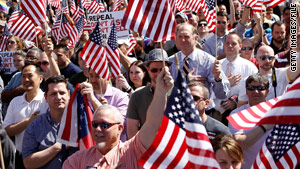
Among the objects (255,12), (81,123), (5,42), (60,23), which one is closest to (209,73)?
(81,123)

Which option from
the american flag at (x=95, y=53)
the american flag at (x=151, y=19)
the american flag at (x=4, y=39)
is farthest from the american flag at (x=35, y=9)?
the american flag at (x=151, y=19)

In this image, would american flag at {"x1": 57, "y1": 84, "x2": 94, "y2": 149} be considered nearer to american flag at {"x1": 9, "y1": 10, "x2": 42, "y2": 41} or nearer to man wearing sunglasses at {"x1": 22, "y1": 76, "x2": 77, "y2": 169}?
man wearing sunglasses at {"x1": 22, "y1": 76, "x2": 77, "y2": 169}

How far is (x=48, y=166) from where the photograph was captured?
20.2ft

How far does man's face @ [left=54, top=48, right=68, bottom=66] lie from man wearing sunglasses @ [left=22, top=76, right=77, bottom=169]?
3694 mm

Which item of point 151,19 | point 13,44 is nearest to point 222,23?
point 13,44

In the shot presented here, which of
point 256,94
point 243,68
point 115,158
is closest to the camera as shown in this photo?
point 115,158

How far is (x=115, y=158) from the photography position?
5160 mm

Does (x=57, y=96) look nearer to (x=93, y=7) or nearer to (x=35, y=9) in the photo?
(x=35, y=9)

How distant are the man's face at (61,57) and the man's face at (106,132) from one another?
17.0ft

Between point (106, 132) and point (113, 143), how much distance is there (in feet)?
0.45

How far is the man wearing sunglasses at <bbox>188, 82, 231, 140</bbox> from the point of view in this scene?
19.6ft

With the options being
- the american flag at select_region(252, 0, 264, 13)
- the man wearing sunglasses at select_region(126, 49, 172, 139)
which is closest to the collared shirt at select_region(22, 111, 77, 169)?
the man wearing sunglasses at select_region(126, 49, 172, 139)

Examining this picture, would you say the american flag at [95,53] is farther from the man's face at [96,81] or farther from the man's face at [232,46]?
the man's face at [232,46]

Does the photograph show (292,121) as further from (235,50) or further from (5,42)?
(5,42)
